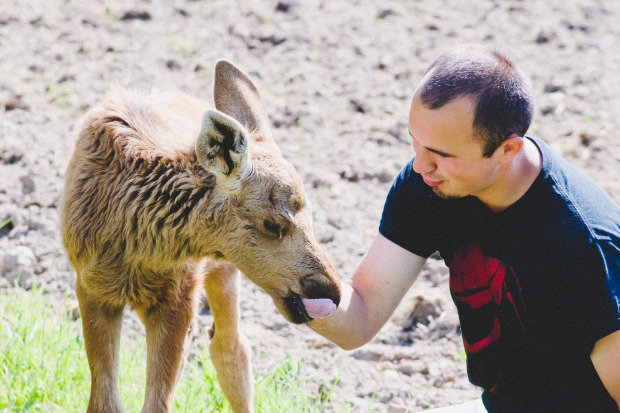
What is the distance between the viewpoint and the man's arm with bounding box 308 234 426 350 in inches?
177

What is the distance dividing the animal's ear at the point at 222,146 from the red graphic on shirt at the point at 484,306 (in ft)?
3.99

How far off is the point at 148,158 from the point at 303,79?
4.99m

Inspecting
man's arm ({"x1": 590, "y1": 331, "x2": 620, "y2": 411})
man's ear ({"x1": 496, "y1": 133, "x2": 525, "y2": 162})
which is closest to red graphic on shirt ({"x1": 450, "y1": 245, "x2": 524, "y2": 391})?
man's arm ({"x1": 590, "y1": 331, "x2": 620, "y2": 411})

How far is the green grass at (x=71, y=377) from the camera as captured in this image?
4793 millimetres

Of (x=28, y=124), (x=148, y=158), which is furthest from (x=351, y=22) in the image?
(x=148, y=158)

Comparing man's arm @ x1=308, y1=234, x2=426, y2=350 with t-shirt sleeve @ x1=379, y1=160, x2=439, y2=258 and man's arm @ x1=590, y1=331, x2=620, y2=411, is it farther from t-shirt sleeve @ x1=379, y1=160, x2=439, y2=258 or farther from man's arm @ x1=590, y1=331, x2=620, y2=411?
man's arm @ x1=590, y1=331, x2=620, y2=411

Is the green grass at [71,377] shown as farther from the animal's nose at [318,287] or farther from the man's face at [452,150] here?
the man's face at [452,150]

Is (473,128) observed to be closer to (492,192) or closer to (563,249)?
(492,192)

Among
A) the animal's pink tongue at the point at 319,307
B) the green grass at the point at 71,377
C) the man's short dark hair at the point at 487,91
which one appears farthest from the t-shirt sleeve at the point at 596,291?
the green grass at the point at 71,377

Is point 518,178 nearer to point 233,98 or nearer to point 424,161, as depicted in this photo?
point 424,161

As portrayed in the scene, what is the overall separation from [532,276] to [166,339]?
77.4 inches

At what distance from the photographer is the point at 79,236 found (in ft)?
14.7

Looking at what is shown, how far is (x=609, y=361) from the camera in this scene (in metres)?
3.70

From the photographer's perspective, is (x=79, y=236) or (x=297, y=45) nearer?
(x=79, y=236)
